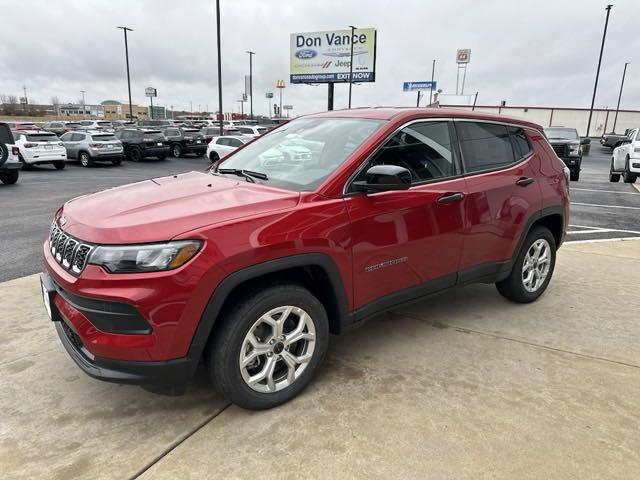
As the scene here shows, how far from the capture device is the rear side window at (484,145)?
365 centimetres

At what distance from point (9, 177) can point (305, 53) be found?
1325 inches

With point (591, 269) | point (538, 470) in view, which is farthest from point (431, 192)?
point (591, 269)

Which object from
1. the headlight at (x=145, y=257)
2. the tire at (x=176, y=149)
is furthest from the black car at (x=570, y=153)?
the tire at (x=176, y=149)

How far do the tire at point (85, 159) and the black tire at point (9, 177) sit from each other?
22.7 ft

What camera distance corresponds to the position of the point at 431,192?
10.6 ft

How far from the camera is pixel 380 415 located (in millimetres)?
2672

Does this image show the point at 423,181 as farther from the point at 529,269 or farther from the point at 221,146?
the point at 221,146

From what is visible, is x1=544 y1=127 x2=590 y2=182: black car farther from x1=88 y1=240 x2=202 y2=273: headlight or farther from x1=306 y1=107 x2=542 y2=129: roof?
x1=88 y1=240 x2=202 y2=273: headlight

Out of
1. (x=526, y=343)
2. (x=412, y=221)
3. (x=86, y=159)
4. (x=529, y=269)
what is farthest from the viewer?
(x=86, y=159)

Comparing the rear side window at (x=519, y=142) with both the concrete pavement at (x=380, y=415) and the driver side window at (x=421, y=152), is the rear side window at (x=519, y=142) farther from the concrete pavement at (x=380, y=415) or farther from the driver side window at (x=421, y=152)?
the concrete pavement at (x=380, y=415)

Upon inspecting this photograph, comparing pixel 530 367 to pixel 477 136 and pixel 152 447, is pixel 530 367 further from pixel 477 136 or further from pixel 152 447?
pixel 152 447

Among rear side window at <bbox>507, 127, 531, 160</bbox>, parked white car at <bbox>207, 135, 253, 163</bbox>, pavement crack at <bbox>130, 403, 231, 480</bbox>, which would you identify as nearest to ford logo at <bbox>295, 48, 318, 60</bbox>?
parked white car at <bbox>207, 135, 253, 163</bbox>

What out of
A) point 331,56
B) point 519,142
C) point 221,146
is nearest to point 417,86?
point 331,56

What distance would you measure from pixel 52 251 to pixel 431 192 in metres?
2.41
